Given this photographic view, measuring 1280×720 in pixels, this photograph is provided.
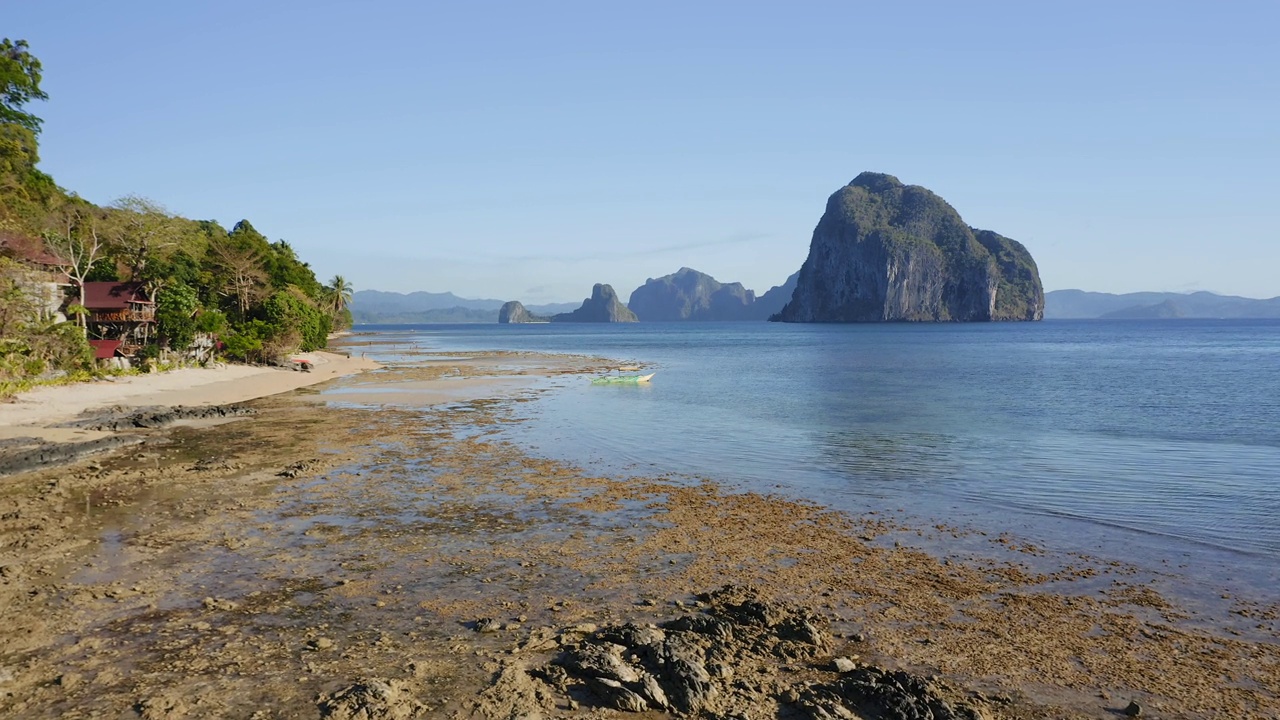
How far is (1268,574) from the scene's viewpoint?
12.2m

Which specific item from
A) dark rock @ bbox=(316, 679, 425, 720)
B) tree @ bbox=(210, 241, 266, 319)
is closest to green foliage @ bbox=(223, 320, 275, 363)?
tree @ bbox=(210, 241, 266, 319)

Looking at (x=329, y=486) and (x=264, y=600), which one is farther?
(x=329, y=486)

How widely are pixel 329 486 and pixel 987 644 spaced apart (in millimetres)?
14618

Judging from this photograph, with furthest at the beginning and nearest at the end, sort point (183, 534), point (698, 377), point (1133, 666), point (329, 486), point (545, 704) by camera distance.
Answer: point (698, 377) < point (329, 486) < point (183, 534) < point (1133, 666) < point (545, 704)

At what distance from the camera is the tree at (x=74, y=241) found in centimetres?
4662

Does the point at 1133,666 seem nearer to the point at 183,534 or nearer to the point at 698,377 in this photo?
the point at 183,534

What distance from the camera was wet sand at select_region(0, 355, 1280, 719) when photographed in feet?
26.1

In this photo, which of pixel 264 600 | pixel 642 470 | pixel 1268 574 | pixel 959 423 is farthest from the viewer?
pixel 959 423

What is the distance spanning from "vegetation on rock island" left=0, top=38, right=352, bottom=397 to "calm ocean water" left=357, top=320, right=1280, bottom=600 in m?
23.3

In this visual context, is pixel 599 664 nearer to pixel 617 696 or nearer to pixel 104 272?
pixel 617 696

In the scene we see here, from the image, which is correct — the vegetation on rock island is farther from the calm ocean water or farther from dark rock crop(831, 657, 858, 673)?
dark rock crop(831, 657, 858, 673)

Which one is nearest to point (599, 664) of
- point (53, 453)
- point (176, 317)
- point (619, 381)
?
point (53, 453)

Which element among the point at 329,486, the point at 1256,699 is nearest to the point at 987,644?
the point at 1256,699

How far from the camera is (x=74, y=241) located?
50500mm
